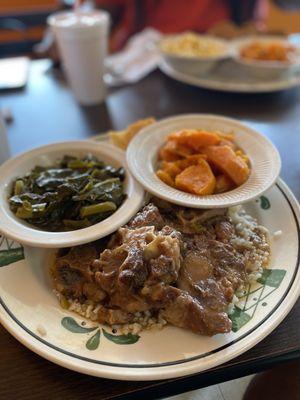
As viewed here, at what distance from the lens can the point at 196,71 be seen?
199 centimetres

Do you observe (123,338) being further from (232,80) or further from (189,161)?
(232,80)

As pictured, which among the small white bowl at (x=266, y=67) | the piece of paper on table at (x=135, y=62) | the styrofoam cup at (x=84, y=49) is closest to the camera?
the styrofoam cup at (x=84, y=49)

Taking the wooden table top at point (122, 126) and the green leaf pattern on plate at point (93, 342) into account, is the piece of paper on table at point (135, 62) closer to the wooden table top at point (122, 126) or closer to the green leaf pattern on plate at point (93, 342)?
the wooden table top at point (122, 126)

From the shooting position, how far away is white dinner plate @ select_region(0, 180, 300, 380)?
0.77 metres

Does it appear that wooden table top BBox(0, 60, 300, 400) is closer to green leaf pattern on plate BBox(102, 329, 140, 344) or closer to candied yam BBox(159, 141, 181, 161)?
green leaf pattern on plate BBox(102, 329, 140, 344)

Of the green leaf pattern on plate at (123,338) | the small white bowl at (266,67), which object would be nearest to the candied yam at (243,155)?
the green leaf pattern on plate at (123,338)

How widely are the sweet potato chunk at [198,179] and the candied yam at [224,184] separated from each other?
24 mm

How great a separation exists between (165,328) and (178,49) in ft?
5.27

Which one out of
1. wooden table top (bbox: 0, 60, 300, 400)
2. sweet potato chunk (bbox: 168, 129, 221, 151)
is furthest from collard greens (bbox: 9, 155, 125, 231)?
wooden table top (bbox: 0, 60, 300, 400)

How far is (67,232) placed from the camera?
1002 millimetres

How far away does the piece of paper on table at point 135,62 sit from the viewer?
2.12 m

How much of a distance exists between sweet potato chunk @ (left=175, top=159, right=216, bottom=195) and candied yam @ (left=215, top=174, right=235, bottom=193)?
24 millimetres

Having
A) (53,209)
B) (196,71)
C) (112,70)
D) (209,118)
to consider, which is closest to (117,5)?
(112,70)

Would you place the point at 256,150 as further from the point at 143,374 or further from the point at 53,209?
the point at 143,374
